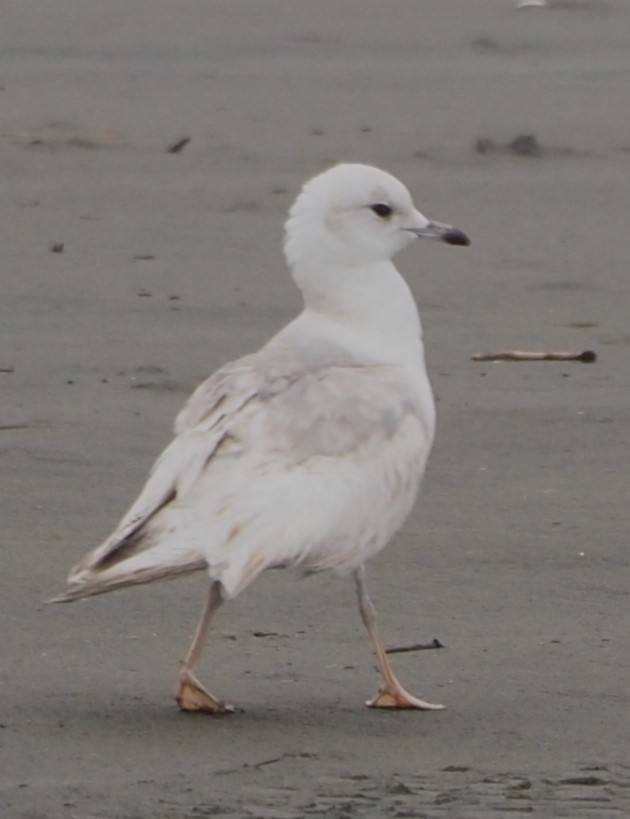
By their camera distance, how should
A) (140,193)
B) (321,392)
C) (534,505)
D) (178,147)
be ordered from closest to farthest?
1. (321,392)
2. (534,505)
3. (140,193)
4. (178,147)

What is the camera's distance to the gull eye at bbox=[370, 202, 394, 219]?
5133mm

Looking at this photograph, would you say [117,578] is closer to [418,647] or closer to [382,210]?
[418,647]

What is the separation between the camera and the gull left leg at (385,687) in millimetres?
4289

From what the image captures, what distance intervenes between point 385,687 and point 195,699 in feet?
1.17

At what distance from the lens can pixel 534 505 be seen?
547 cm

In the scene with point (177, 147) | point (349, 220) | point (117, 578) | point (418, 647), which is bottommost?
point (177, 147)

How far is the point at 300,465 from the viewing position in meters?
4.30

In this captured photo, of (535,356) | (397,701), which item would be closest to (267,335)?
(535,356)

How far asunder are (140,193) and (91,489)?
315cm

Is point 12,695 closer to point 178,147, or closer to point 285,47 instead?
point 178,147

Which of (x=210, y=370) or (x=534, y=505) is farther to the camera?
(x=210, y=370)

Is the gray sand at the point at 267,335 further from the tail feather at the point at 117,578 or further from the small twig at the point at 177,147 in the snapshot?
the tail feather at the point at 117,578

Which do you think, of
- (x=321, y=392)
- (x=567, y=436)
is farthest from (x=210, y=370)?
(x=321, y=392)

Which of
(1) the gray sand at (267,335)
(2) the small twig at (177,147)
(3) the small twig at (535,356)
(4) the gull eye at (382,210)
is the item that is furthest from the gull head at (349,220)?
(2) the small twig at (177,147)
